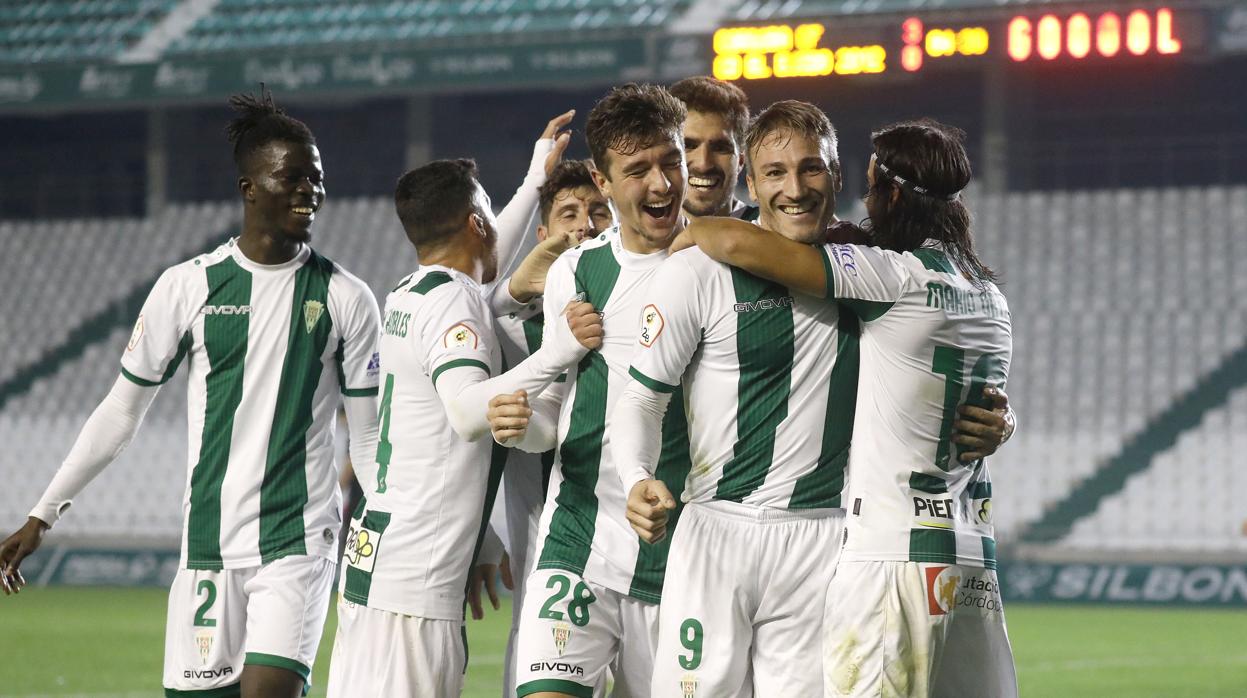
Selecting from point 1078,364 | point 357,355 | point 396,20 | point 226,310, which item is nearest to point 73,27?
point 396,20

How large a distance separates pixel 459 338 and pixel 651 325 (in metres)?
0.76

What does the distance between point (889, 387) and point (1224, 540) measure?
12144 millimetres

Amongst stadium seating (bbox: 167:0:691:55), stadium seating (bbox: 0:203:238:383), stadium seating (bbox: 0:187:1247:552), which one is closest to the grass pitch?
stadium seating (bbox: 0:187:1247:552)

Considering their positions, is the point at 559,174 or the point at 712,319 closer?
the point at 712,319

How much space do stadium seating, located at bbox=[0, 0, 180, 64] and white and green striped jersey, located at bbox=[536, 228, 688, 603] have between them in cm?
1814

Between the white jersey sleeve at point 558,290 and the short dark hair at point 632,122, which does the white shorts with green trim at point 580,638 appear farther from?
the short dark hair at point 632,122

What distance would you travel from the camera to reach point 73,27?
21891 mm

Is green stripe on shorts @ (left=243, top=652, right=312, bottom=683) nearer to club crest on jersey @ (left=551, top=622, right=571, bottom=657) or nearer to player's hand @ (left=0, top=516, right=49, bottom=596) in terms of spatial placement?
player's hand @ (left=0, top=516, right=49, bottom=596)

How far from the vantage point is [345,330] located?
513 centimetres

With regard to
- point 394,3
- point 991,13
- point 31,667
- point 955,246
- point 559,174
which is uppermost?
point 394,3

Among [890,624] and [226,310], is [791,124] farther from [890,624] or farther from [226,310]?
[226,310]

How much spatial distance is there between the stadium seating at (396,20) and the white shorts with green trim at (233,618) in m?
14.0

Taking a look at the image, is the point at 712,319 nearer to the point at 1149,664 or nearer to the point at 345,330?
the point at 345,330

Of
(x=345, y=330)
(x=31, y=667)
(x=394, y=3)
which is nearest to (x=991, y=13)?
(x=394, y=3)
